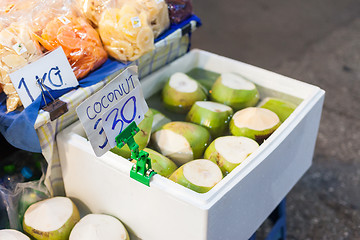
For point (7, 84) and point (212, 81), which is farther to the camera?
point (212, 81)

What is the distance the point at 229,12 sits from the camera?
395cm

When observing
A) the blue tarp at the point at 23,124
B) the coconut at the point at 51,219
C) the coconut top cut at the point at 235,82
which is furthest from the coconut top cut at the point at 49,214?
the coconut top cut at the point at 235,82

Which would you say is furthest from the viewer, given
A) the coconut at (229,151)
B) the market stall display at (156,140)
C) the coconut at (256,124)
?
the coconut at (256,124)

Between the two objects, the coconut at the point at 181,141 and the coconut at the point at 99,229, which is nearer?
the coconut at the point at 99,229

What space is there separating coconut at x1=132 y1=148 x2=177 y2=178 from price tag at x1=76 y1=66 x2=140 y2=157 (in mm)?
193

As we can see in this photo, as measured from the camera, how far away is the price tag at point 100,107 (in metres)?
0.93

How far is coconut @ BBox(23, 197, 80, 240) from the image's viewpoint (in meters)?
1.12

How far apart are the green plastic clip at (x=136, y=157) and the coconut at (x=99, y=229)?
0.17 metres

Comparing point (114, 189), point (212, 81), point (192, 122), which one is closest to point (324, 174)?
point (212, 81)

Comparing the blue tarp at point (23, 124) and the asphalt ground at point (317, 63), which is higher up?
the blue tarp at point (23, 124)

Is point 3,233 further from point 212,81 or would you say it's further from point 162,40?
point 212,81

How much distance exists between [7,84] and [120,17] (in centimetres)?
38

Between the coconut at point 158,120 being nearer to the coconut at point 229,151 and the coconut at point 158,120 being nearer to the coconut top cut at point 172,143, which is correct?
the coconut top cut at point 172,143

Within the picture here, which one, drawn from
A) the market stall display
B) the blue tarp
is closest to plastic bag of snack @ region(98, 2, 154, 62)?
the market stall display
